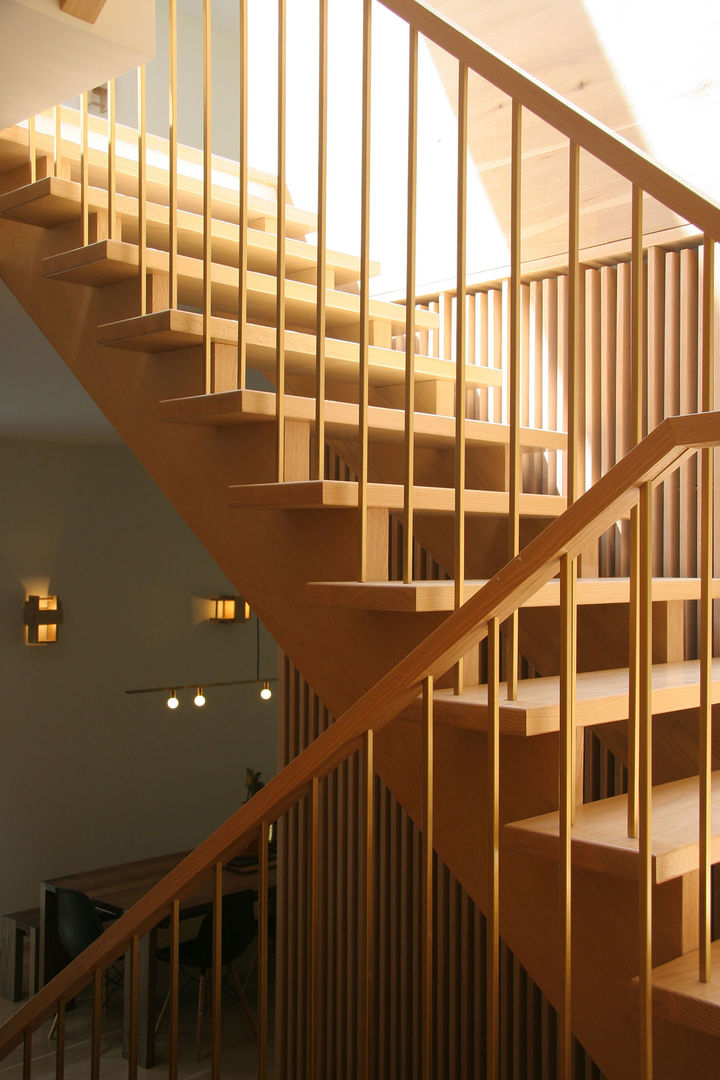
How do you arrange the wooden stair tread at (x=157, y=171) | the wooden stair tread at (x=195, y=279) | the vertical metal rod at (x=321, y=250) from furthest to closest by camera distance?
the wooden stair tread at (x=157, y=171) < the wooden stair tread at (x=195, y=279) < the vertical metal rod at (x=321, y=250)

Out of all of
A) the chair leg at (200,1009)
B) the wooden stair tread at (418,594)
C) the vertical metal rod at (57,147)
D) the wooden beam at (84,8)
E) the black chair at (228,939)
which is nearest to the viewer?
the wooden stair tread at (418,594)

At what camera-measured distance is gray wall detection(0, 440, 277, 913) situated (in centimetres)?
Result: 688

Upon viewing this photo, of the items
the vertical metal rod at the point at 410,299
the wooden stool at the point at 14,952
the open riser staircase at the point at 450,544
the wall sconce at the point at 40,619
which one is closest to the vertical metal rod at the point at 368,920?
the open riser staircase at the point at 450,544

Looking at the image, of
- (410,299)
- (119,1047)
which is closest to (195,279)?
(410,299)

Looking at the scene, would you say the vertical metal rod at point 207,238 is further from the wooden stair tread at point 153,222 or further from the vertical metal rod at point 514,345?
the vertical metal rod at point 514,345

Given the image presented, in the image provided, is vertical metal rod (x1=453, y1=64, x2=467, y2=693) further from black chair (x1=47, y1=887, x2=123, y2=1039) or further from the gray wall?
the gray wall

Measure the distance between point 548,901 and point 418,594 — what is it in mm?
639

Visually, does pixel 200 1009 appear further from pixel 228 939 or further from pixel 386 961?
pixel 386 961

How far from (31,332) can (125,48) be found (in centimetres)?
194

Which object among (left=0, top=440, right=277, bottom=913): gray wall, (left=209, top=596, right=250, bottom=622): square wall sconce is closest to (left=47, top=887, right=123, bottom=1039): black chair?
(left=0, top=440, right=277, bottom=913): gray wall

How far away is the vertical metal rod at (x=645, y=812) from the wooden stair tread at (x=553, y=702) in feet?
0.80

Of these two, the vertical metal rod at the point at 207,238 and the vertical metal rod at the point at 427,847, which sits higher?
the vertical metal rod at the point at 207,238

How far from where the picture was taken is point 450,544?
9.80 feet

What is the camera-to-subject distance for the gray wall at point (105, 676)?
6.88m
